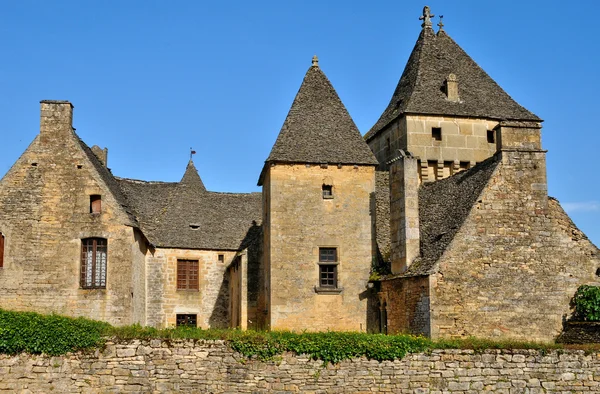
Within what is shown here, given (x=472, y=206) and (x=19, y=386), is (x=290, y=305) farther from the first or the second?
(x=19, y=386)

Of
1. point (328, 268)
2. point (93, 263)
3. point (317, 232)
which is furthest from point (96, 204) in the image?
point (328, 268)

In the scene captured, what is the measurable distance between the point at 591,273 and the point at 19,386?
16962 mm

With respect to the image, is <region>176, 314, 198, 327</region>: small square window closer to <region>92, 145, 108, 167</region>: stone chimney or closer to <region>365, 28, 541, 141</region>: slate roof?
<region>92, 145, 108, 167</region>: stone chimney

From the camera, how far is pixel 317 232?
26.3 metres

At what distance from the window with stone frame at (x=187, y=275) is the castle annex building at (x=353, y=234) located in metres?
2.27

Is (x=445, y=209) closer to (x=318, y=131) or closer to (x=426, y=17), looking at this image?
(x=318, y=131)

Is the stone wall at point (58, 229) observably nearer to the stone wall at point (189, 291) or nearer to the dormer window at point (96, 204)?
the dormer window at point (96, 204)

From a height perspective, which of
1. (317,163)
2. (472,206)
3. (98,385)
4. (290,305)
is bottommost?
(98,385)

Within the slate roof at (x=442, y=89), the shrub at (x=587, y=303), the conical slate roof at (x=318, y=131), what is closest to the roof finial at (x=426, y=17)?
the slate roof at (x=442, y=89)

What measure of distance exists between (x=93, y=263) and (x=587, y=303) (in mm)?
16220

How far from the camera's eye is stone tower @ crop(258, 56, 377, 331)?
84.2ft

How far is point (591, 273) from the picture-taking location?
926 inches

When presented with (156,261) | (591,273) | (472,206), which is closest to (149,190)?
(156,261)

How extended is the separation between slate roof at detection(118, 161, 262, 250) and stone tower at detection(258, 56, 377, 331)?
7721 millimetres
